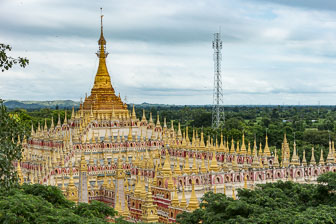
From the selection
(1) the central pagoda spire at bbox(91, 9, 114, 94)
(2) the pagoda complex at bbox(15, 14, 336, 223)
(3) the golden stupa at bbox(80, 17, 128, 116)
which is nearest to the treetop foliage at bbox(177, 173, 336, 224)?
(2) the pagoda complex at bbox(15, 14, 336, 223)

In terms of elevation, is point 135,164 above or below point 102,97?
below

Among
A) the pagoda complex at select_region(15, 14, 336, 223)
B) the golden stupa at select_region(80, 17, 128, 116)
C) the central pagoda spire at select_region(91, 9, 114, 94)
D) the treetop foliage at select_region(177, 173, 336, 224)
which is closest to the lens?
the treetop foliage at select_region(177, 173, 336, 224)

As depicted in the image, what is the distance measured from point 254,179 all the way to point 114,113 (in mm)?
18425

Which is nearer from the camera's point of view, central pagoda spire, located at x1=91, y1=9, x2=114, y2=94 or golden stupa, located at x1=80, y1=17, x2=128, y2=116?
golden stupa, located at x1=80, y1=17, x2=128, y2=116

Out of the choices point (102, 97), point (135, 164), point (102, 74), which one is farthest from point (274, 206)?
point (102, 74)

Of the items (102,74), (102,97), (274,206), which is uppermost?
(102,74)

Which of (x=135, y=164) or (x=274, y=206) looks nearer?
(x=274, y=206)

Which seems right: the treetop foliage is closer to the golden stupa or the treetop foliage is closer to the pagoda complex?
the pagoda complex

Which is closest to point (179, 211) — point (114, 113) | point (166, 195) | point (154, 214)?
point (154, 214)

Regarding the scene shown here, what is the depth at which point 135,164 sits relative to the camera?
113ft

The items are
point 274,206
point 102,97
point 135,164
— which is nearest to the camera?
point 274,206

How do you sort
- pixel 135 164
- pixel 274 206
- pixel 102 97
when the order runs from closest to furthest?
1. pixel 274 206
2. pixel 135 164
3. pixel 102 97

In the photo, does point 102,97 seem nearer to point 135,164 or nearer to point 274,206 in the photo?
point 135,164

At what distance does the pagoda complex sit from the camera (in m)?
26.6
